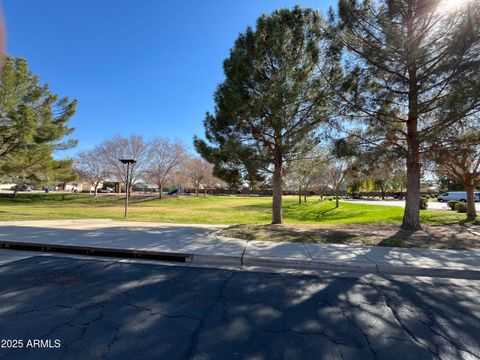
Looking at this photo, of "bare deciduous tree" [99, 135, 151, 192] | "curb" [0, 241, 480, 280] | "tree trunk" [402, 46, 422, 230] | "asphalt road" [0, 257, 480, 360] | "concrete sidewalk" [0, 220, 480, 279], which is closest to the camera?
"asphalt road" [0, 257, 480, 360]

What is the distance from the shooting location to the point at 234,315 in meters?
3.22

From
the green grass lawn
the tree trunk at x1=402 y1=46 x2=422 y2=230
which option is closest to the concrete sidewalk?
the tree trunk at x1=402 y1=46 x2=422 y2=230

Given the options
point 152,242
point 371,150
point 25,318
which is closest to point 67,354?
point 25,318

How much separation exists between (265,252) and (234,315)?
2902 millimetres

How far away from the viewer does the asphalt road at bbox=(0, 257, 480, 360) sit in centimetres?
253

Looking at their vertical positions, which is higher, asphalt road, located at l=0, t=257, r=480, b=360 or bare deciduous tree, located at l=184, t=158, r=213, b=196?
bare deciduous tree, located at l=184, t=158, r=213, b=196

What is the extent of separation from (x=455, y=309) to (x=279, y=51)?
892 cm

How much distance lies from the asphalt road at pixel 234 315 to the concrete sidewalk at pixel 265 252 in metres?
0.55

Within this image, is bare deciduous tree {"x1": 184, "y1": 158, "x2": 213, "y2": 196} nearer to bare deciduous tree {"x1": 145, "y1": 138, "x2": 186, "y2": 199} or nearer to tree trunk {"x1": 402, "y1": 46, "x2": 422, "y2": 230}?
bare deciduous tree {"x1": 145, "y1": 138, "x2": 186, "y2": 199}

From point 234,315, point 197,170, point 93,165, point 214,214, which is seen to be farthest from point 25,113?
point 197,170

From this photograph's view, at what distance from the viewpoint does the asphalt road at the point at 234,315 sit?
2.53m

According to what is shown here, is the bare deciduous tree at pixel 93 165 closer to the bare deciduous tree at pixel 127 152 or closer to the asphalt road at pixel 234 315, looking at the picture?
the bare deciduous tree at pixel 127 152

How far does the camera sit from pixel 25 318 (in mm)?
3014

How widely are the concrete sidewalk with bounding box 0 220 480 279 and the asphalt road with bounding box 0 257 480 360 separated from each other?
21.8 inches
